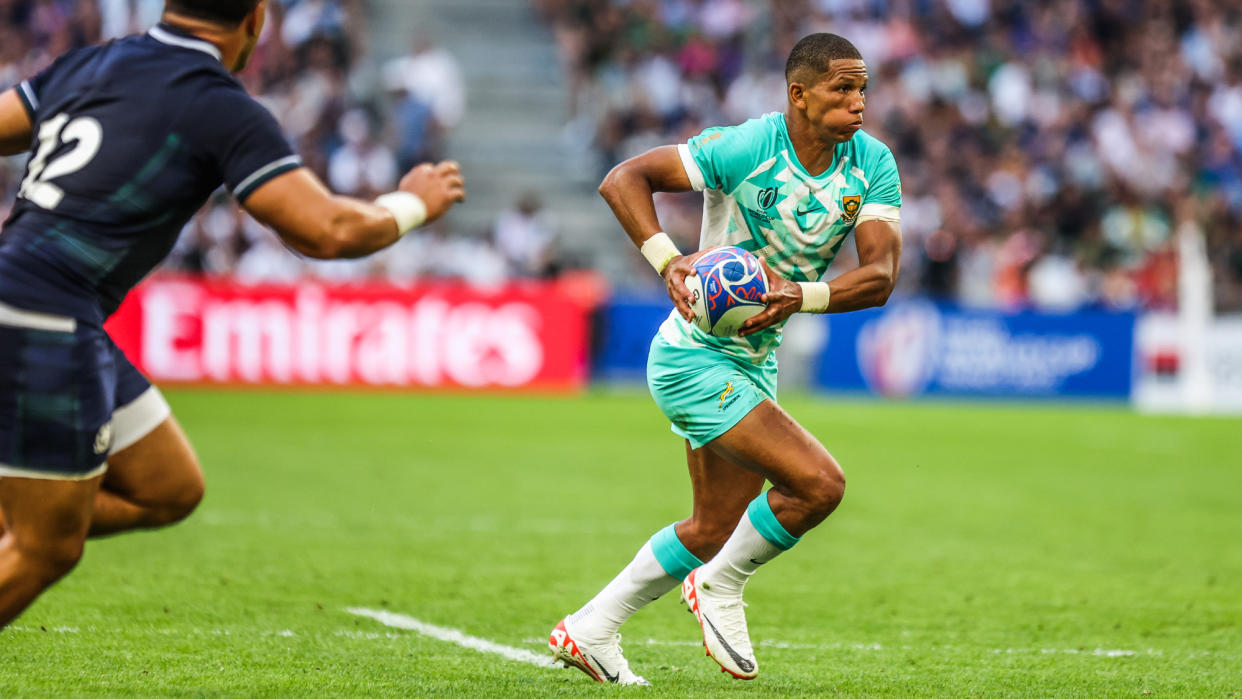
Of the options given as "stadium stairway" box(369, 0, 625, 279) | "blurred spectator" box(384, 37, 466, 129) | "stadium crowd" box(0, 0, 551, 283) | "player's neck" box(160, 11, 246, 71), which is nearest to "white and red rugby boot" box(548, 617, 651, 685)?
"player's neck" box(160, 11, 246, 71)

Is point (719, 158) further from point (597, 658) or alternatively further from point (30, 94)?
point (30, 94)

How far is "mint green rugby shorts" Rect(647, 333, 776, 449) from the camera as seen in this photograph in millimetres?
5832

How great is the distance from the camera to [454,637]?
6.76 m

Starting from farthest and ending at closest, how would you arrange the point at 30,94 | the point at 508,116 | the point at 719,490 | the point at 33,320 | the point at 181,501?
the point at 508,116 → the point at 719,490 → the point at 181,501 → the point at 30,94 → the point at 33,320

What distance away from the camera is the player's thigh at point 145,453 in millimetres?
4980

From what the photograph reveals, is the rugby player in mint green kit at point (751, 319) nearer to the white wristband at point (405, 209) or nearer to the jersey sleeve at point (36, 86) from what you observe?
the white wristband at point (405, 209)

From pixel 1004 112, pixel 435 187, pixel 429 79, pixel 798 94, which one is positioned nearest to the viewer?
pixel 435 187

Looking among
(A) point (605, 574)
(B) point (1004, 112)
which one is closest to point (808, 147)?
(A) point (605, 574)

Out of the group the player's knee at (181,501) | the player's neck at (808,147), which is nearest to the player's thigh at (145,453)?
the player's knee at (181,501)

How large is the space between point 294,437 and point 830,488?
10.7m

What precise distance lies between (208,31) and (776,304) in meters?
2.24

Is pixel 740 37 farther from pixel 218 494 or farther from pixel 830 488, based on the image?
pixel 830 488

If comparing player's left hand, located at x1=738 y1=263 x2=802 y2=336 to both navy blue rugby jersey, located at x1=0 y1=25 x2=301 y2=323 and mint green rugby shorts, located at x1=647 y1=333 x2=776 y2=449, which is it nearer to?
mint green rugby shorts, located at x1=647 y1=333 x2=776 y2=449

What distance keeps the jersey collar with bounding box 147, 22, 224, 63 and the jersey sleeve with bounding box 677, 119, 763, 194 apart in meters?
1.95
